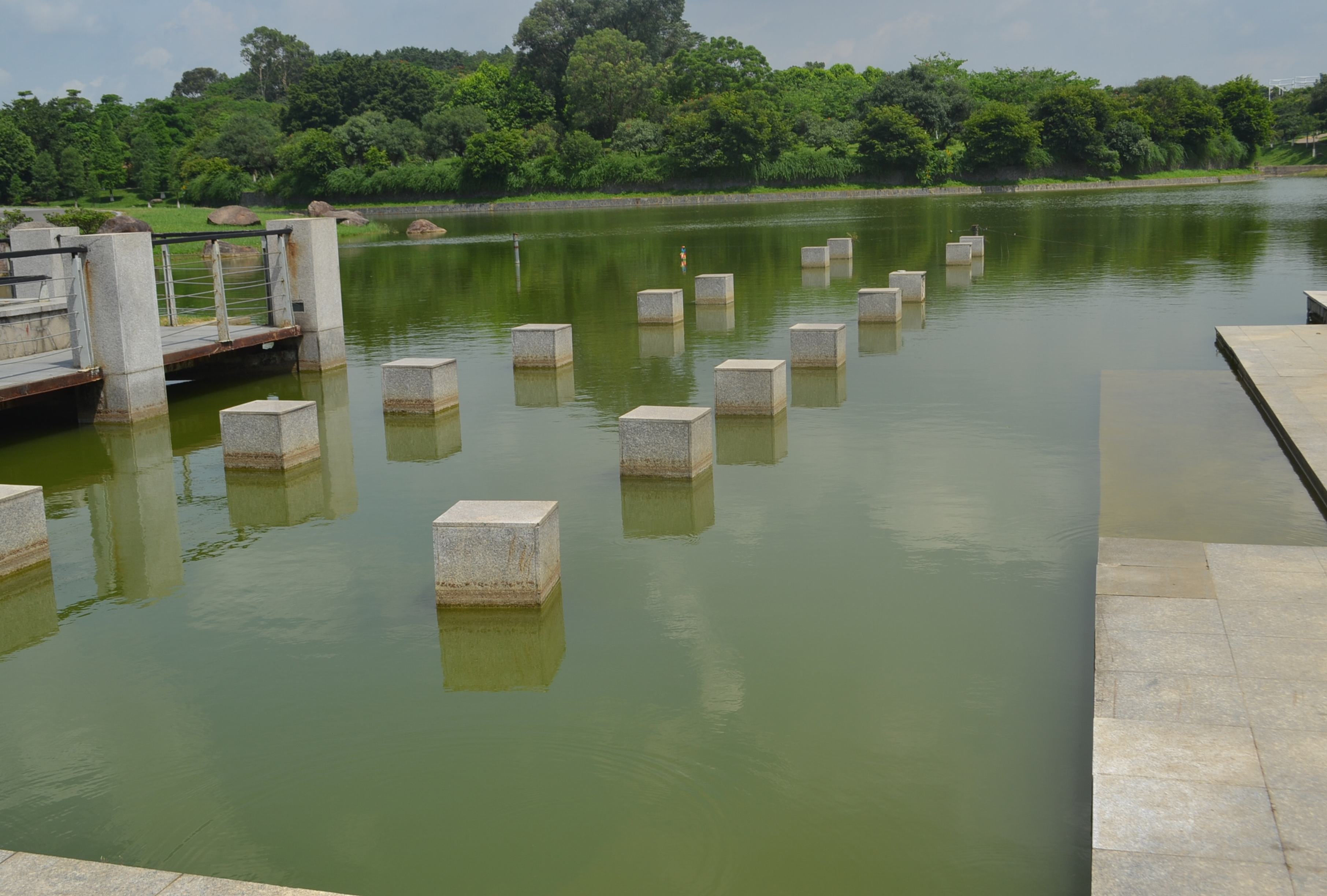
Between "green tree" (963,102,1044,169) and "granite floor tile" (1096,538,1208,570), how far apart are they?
84198 mm

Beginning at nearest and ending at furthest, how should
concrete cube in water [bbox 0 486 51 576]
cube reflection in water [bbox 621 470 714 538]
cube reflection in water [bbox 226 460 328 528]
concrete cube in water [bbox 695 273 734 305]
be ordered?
concrete cube in water [bbox 0 486 51 576] < cube reflection in water [bbox 621 470 714 538] < cube reflection in water [bbox 226 460 328 528] < concrete cube in water [bbox 695 273 734 305]

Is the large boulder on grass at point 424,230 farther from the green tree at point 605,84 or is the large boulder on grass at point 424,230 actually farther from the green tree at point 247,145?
the green tree at point 605,84

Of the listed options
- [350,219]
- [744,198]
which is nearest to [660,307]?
[350,219]

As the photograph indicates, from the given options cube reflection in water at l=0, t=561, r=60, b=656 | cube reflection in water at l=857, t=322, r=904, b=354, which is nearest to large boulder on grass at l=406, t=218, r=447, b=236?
cube reflection in water at l=857, t=322, r=904, b=354

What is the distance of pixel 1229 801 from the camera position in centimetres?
502

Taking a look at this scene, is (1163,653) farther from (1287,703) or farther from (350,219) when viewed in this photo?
(350,219)

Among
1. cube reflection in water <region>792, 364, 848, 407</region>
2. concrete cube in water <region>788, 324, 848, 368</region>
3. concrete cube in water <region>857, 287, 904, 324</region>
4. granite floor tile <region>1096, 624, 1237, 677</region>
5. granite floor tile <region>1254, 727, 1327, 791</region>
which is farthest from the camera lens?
concrete cube in water <region>857, 287, 904, 324</region>

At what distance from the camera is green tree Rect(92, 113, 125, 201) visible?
97.1m

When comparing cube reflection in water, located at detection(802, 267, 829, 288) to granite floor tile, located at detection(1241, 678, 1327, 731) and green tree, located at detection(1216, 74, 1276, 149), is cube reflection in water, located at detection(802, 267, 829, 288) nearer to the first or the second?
granite floor tile, located at detection(1241, 678, 1327, 731)

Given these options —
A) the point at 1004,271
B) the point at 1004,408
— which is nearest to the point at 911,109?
the point at 1004,271

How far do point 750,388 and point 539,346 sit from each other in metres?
5.03

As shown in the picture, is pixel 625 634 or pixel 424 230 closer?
pixel 625 634

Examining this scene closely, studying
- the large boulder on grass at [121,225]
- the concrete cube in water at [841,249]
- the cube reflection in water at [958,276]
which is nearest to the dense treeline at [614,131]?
the large boulder on grass at [121,225]

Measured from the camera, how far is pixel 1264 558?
8.16 m
